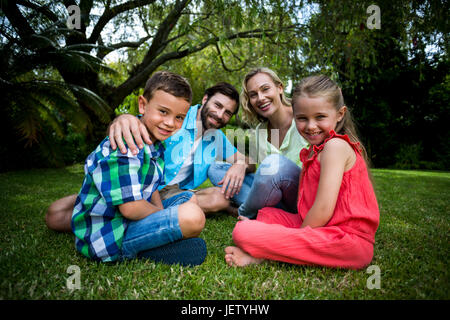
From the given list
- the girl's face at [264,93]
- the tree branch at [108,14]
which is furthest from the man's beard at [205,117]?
the tree branch at [108,14]

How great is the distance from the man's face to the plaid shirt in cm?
138

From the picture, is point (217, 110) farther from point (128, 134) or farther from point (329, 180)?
point (329, 180)

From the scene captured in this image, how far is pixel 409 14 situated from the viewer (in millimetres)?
5105

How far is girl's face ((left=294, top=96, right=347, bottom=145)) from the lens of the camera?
6.21 ft

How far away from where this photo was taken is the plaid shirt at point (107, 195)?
5.13 feet

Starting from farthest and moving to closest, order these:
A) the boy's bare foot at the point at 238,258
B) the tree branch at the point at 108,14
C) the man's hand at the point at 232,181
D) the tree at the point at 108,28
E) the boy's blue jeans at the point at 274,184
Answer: the tree branch at the point at 108,14 → the tree at the point at 108,28 → the man's hand at the point at 232,181 → the boy's blue jeans at the point at 274,184 → the boy's bare foot at the point at 238,258

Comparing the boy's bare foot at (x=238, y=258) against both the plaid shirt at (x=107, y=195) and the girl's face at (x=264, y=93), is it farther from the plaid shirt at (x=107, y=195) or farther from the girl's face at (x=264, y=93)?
the girl's face at (x=264, y=93)

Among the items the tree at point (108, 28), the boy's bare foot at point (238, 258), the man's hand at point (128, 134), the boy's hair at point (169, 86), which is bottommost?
the boy's bare foot at point (238, 258)

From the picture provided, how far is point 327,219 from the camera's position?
5.59 ft

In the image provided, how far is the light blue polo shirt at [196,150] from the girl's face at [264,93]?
630mm

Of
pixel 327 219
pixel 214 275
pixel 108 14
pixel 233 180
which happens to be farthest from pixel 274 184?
pixel 108 14

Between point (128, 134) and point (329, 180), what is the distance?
1227 mm

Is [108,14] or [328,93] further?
[108,14]
